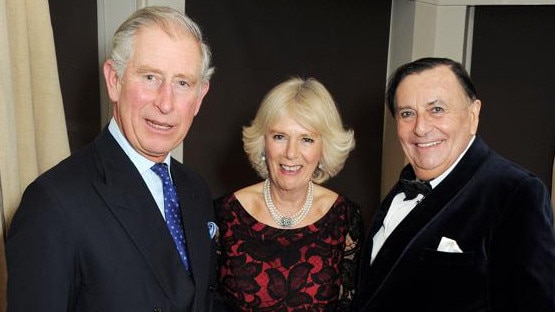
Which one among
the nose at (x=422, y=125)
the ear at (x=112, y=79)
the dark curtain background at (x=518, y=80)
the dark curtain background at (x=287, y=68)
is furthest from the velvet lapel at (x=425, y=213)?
the dark curtain background at (x=518, y=80)

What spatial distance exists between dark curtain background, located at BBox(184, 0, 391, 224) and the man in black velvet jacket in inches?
49.1

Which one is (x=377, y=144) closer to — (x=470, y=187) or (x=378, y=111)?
(x=378, y=111)

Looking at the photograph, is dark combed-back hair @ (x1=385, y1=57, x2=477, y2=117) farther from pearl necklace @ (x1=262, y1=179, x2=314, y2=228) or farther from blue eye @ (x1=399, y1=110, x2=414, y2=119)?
pearl necklace @ (x1=262, y1=179, x2=314, y2=228)

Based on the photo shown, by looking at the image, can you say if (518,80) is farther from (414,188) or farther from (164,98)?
(164,98)

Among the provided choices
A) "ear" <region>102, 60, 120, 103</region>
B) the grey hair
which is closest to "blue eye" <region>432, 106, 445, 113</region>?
the grey hair

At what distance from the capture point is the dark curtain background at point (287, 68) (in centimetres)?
311

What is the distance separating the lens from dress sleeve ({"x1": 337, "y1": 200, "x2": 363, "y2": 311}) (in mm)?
2256

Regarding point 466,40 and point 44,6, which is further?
point 466,40

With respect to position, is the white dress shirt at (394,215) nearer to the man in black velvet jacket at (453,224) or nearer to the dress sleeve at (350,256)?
the man in black velvet jacket at (453,224)

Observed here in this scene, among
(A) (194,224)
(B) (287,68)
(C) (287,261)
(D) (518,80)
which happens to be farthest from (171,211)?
(D) (518,80)

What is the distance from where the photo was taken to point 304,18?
3.58 meters

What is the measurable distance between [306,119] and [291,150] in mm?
125

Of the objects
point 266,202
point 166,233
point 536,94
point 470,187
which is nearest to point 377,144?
point 536,94

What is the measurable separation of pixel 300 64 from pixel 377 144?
101 cm
